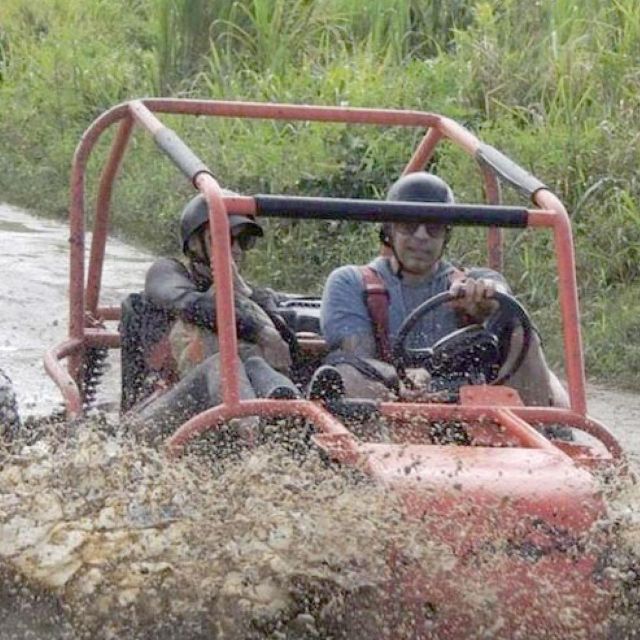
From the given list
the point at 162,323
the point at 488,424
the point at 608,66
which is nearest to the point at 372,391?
the point at 488,424

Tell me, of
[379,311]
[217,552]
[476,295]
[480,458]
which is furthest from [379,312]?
[217,552]

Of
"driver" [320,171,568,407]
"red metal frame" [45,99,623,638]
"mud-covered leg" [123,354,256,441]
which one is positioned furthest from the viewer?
"driver" [320,171,568,407]

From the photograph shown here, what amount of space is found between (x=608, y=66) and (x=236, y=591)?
634 centimetres

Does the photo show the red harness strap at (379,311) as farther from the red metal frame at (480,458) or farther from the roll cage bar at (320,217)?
the roll cage bar at (320,217)

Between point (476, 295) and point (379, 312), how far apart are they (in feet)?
1.22

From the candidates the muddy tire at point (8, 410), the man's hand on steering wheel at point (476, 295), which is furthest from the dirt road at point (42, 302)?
the man's hand on steering wheel at point (476, 295)

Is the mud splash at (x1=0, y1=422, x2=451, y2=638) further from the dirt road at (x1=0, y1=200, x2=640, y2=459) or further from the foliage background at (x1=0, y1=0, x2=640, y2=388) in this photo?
the foliage background at (x1=0, y1=0, x2=640, y2=388)

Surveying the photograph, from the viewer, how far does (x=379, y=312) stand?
5.29m

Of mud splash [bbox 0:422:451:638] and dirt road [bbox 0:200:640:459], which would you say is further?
dirt road [bbox 0:200:640:459]

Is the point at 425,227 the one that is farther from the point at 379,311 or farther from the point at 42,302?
the point at 42,302

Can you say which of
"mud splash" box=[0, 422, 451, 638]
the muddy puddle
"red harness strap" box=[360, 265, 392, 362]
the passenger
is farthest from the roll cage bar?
"red harness strap" box=[360, 265, 392, 362]

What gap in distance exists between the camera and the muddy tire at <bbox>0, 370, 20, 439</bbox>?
18.0ft

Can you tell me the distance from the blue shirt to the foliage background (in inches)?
108

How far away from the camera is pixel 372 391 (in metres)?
4.93
